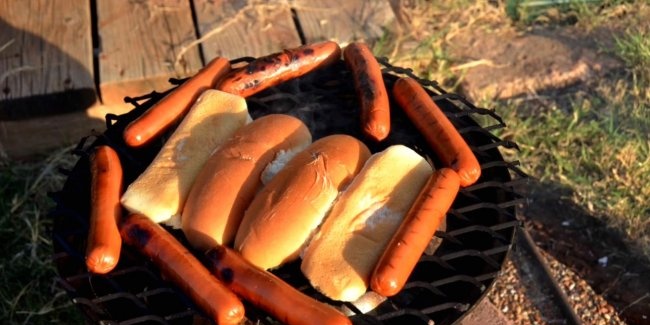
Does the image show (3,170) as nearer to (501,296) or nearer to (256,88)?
(256,88)

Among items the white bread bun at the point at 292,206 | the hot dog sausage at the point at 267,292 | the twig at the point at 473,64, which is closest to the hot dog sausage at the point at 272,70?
the white bread bun at the point at 292,206

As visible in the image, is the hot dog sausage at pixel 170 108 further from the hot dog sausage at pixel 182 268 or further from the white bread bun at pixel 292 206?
the white bread bun at pixel 292 206

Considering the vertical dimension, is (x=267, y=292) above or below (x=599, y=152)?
above

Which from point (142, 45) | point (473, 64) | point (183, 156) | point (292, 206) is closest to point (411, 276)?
point (292, 206)

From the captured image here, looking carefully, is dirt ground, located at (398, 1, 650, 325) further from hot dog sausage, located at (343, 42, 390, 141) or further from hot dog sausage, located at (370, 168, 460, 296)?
hot dog sausage, located at (370, 168, 460, 296)

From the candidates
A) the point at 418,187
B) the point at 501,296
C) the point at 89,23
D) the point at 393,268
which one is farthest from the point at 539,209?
the point at 89,23

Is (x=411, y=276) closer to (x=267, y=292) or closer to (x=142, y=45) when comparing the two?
(x=267, y=292)

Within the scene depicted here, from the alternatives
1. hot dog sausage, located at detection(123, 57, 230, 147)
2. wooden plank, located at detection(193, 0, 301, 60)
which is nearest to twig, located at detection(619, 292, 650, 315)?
hot dog sausage, located at detection(123, 57, 230, 147)
